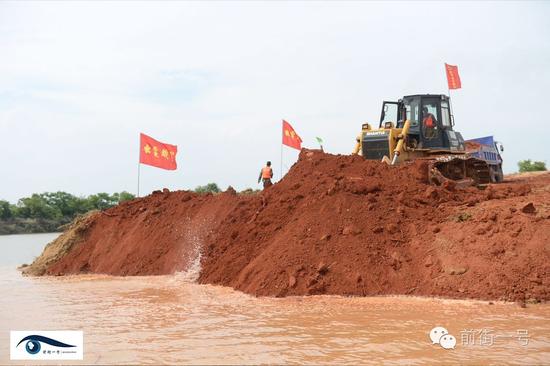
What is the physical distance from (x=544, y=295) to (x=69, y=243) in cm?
1349

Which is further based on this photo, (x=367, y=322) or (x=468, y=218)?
(x=468, y=218)

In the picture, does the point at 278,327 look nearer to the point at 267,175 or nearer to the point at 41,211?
the point at 267,175

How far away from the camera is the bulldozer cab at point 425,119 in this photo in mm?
16031

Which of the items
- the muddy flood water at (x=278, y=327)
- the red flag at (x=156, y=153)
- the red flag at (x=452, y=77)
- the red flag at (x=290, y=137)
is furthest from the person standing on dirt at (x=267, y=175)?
the red flag at (x=452, y=77)

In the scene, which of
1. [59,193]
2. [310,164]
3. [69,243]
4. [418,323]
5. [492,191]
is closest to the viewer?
[418,323]

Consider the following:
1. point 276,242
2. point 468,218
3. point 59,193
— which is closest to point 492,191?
point 468,218

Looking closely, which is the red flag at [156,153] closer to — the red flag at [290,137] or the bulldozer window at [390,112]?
the red flag at [290,137]

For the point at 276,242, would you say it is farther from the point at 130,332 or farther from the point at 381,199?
the point at 130,332

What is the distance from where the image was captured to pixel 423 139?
16.0 meters

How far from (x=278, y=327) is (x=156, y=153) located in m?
12.9

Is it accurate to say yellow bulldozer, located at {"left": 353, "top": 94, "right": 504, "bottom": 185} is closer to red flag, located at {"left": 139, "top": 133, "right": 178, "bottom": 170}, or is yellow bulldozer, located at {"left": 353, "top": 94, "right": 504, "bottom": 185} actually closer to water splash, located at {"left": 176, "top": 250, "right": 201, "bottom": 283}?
water splash, located at {"left": 176, "top": 250, "right": 201, "bottom": 283}

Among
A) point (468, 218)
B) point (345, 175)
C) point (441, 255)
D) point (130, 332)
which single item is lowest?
point (130, 332)

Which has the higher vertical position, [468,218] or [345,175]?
[345,175]

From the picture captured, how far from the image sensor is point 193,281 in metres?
12.7
